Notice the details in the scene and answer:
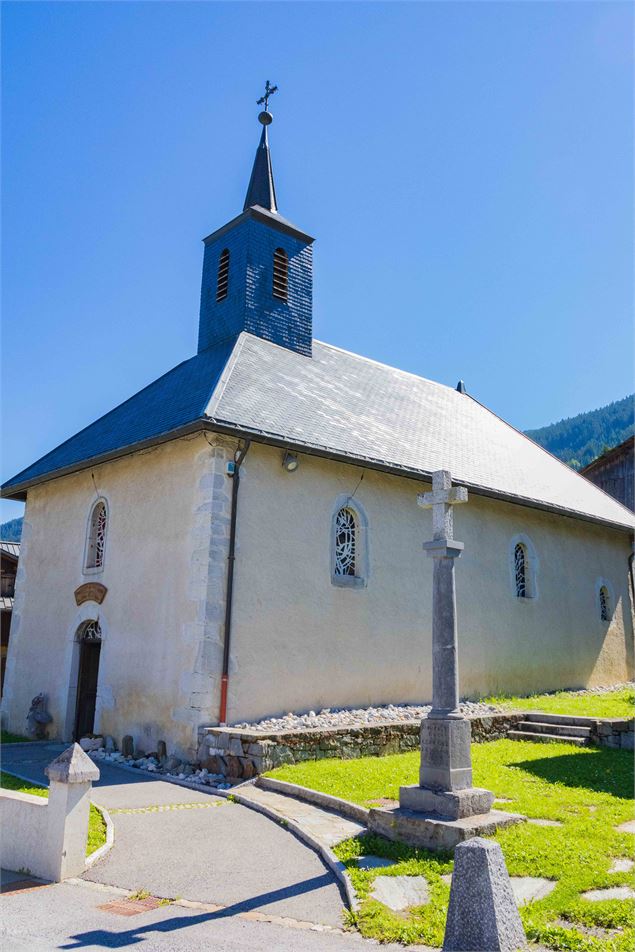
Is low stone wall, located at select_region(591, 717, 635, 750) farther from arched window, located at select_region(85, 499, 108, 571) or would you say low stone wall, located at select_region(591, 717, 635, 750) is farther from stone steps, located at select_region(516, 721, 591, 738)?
arched window, located at select_region(85, 499, 108, 571)

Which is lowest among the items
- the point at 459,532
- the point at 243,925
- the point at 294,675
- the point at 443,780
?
the point at 243,925

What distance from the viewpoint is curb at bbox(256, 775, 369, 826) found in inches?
271

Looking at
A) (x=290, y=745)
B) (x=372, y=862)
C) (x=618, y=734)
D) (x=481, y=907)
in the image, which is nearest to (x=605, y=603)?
(x=618, y=734)

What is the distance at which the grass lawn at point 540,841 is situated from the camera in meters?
4.30

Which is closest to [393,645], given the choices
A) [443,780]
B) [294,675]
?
[294,675]

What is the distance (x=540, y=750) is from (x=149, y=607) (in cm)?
610

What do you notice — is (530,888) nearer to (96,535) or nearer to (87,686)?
(87,686)

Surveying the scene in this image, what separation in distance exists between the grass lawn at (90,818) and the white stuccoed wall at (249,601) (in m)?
2.14

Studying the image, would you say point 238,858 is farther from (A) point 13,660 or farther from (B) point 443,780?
(A) point 13,660

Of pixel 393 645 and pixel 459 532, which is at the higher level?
pixel 459 532

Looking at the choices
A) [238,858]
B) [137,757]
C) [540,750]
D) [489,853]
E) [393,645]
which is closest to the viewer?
[489,853]

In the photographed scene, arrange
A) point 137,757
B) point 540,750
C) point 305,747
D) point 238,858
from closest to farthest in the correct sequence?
point 238,858 → point 305,747 → point 540,750 → point 137,757

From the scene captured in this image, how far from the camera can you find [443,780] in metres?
6.27

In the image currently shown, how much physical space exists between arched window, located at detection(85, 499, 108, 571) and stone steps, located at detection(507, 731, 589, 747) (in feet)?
25.1
